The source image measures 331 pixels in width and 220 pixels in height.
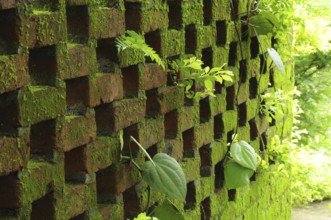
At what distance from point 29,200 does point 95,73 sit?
1.64ft

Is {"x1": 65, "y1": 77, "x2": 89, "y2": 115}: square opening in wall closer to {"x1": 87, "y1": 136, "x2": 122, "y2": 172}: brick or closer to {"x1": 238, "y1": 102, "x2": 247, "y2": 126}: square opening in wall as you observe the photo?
{"x1": 87, "y1": 136, "x2": 122, "y2": 172}: brick

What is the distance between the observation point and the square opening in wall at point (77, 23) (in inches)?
89.7

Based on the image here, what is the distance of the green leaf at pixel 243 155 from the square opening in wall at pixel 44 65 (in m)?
1.54

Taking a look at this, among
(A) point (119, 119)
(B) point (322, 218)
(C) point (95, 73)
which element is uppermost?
(C) point (95, 73)

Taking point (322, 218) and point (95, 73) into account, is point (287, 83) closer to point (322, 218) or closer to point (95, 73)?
point (322, 218)

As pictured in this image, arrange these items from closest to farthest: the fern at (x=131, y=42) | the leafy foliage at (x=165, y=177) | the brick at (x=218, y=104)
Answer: the fern at (x=131, y=42), the leafy foliage at (x=165, y=177), the brick at (x=218, y=104)

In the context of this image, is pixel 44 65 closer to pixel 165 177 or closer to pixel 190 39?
pixel 165 177

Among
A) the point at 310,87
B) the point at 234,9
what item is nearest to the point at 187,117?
the point at 234,9

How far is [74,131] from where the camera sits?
2.23 m

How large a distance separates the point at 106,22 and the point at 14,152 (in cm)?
62

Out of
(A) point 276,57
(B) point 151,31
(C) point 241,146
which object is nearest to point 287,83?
(A) point 276,57

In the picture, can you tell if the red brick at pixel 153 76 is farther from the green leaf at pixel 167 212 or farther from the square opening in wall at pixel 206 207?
the square opening in wall at pixel 206 207

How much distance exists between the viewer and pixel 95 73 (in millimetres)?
2348

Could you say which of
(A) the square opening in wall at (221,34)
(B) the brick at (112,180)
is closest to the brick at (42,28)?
(B) the brick at (112,180)
